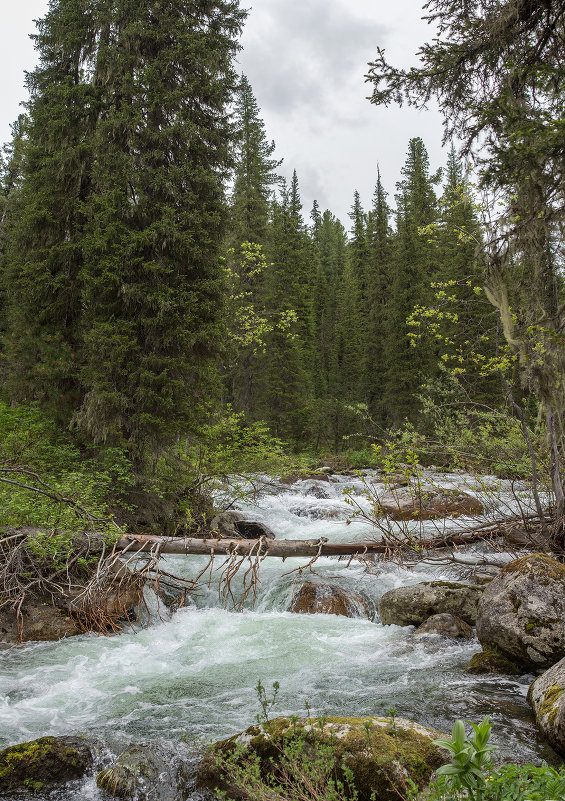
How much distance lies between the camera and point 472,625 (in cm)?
793

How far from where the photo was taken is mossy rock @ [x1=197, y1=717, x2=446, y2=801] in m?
3.81

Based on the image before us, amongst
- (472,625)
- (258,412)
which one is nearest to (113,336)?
(472,625)

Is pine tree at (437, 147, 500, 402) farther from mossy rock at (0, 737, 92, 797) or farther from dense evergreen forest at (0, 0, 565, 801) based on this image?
mossy rock at (0, 737, 92, 797)

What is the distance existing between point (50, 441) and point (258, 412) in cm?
1646

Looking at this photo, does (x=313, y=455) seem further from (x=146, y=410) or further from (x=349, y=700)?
(x=349, y=700)

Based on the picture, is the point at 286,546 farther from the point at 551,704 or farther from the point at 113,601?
the point at 551,704

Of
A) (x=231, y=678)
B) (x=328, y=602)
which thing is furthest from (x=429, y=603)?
(x=231, y=678)

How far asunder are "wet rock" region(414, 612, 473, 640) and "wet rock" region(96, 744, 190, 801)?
172 inches

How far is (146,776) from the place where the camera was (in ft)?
14.7

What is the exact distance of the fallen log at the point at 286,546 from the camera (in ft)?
25.9

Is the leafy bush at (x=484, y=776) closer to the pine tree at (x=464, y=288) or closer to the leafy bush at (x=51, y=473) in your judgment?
the pine tree at (x=464, y=288)

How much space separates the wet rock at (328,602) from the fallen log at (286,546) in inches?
48.3

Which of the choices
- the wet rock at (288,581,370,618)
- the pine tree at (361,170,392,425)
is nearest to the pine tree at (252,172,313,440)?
the pine tree at (361,170,392,425)

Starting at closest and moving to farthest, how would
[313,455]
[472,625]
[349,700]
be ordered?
1. [349,700]
2. [472,625]
3. [313,455]
